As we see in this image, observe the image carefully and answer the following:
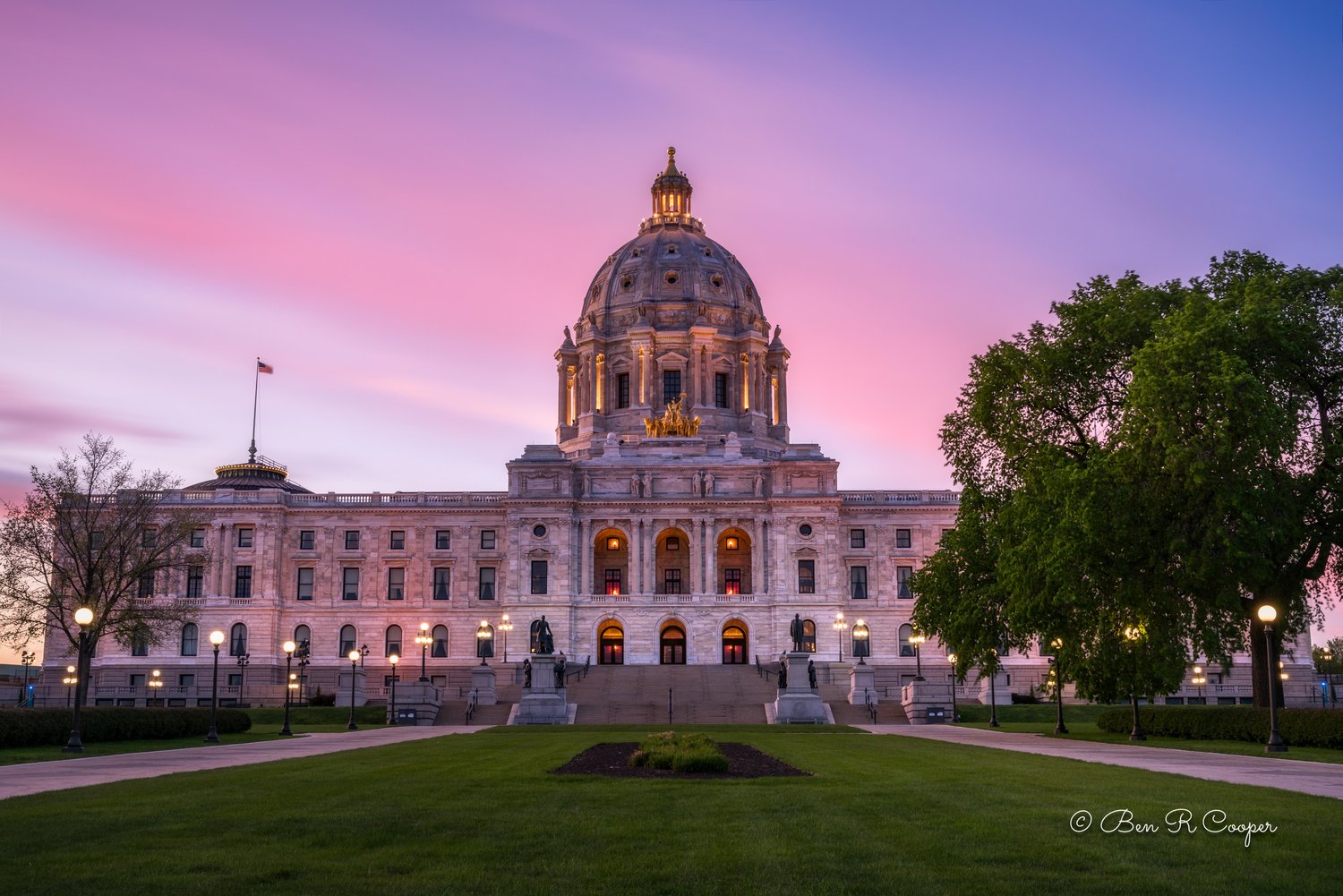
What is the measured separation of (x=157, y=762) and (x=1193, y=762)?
22.9m

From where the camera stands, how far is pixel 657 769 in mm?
24031

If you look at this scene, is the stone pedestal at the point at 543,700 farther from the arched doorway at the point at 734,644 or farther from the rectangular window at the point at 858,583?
the rectangular window at the point at 858,583

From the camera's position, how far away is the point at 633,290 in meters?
118

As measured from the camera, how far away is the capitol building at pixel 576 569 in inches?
3696

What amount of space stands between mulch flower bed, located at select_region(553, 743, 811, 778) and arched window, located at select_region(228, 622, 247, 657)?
7260 cm

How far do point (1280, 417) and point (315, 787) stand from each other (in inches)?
1211

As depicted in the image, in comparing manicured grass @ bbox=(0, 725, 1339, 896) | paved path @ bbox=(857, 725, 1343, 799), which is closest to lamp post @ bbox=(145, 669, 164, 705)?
paved path @ bbox=(857, 725, 1343, 799)

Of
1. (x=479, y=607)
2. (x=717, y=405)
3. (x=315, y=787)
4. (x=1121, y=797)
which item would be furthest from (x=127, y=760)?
(x=717, y=405)

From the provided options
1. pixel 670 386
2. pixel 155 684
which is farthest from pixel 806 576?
pixel 155 684

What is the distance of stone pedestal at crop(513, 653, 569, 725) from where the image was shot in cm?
6188

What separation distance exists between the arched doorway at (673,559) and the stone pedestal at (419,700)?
119 ft

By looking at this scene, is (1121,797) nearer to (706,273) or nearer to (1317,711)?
(1317,711)

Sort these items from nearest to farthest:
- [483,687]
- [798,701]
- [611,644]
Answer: [798,701] → [483,687] → [611,644]

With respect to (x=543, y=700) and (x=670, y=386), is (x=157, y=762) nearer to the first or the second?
(x=543, y=700)
